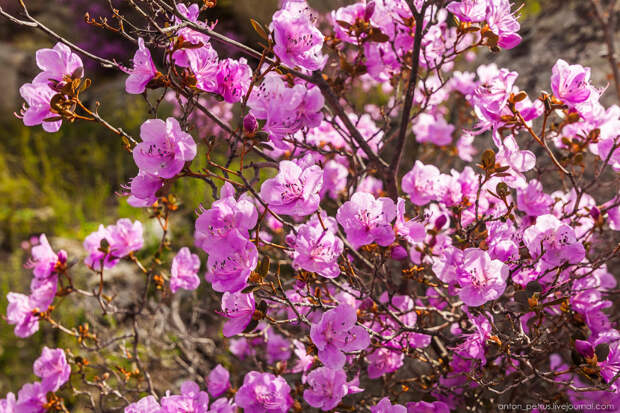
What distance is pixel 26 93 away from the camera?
965 millimetres

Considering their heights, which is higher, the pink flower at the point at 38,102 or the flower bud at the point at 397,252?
the flower bud at the point at 397,252

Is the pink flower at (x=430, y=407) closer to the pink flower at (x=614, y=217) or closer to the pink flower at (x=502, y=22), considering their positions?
the pink flower at (x=614, y=217)

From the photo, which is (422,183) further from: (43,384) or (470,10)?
(43,384)

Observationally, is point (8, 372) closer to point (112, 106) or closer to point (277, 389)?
point (277, 389)

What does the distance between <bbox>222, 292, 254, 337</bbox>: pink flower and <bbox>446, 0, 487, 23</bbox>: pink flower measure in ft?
2.83

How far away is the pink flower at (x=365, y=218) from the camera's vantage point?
38.5 inches

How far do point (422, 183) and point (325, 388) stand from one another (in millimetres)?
645

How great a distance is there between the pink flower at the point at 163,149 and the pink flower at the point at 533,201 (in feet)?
3.26

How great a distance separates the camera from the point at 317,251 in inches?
38.4

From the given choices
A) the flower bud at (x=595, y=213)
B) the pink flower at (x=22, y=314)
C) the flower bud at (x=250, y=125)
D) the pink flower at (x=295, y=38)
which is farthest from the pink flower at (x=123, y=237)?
the flower bud at (x=595, y=213)

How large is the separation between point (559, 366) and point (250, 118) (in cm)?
147

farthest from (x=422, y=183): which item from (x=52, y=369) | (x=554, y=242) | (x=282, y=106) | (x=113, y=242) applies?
(x=52, y=369)

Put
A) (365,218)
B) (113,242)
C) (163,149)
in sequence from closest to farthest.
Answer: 1. (163,149)
2. (365,218)
3. (113,242)

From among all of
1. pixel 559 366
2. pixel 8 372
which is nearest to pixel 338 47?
pixel 559 366
